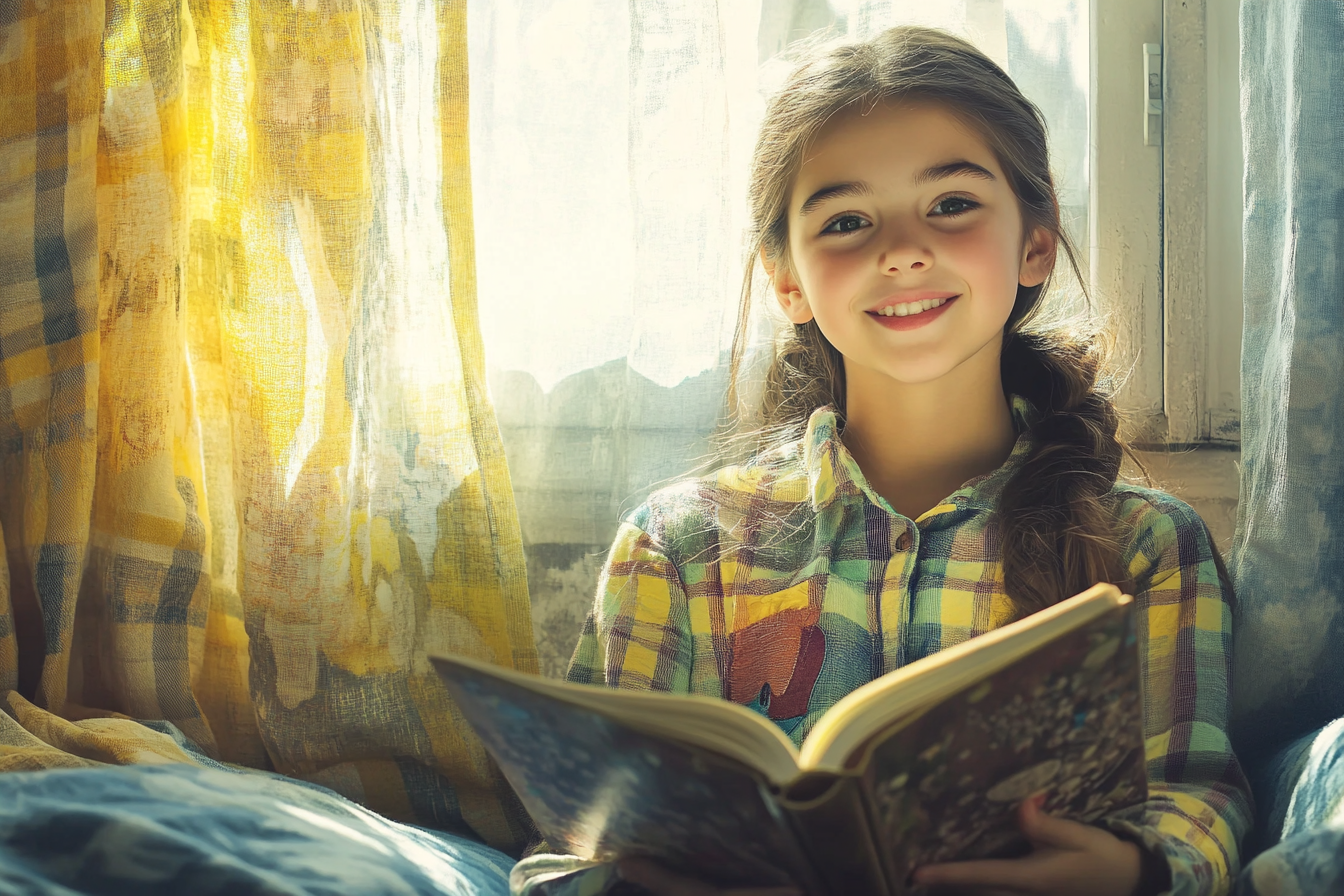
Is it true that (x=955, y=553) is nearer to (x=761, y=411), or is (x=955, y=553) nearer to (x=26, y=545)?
(x=761, y=411)

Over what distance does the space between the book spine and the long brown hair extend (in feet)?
1.34

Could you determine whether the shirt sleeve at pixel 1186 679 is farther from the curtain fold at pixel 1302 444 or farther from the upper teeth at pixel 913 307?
the upper teeth at pixel 913 307

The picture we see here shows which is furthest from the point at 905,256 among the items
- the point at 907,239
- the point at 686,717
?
the point at 686,717

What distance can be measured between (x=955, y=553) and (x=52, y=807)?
2.43 ft

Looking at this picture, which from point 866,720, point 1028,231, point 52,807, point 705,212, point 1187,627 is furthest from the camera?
point 705,212

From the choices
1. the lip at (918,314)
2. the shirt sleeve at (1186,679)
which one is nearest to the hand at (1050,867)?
the shirt sleeve at (1186,679)

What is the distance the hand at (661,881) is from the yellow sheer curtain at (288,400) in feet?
1.59

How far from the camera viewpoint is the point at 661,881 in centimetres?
69

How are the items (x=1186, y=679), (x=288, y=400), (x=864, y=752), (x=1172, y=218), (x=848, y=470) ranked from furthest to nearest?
(x=1172, y=218), (x=288, y=400), (x=848, y=470), (x=1186, y=679), (x=864, y=752)

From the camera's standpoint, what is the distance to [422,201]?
117 cm

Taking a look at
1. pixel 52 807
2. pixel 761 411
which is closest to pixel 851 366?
pixel 761 411

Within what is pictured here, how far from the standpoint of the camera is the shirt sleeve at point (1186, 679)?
0.82 meters

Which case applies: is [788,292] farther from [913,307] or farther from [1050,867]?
[1050,867]

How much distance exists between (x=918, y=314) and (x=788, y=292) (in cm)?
18
